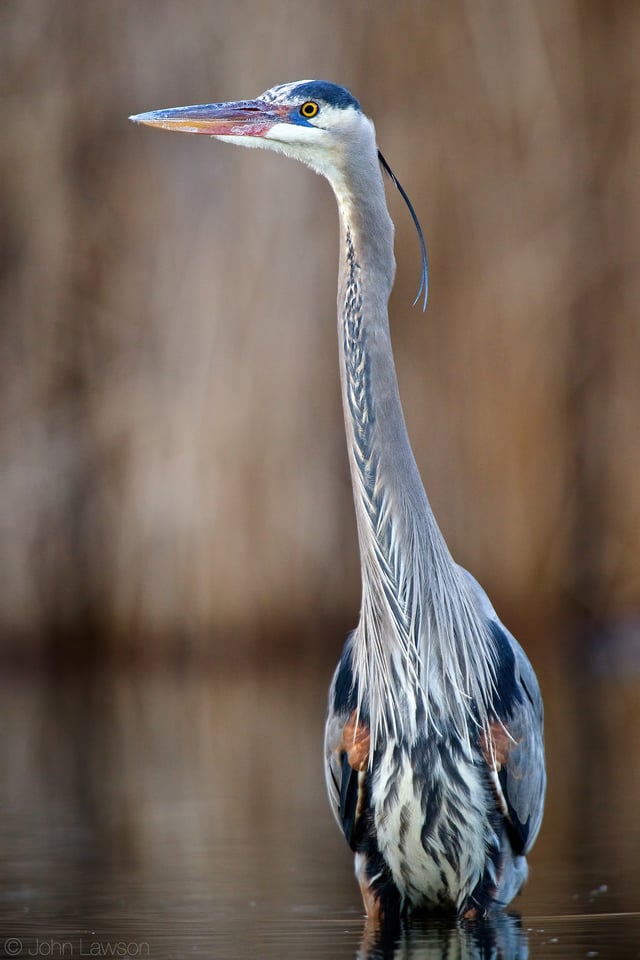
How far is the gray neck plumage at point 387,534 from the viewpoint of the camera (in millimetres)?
3354

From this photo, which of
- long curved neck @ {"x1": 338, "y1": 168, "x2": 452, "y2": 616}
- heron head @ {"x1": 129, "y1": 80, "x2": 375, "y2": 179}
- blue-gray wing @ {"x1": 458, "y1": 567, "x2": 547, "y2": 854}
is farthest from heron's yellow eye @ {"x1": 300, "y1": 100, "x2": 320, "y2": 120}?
blue-gray wing @ {"x1": 458, "y1": 567, "x2": 547, "y2": 854}

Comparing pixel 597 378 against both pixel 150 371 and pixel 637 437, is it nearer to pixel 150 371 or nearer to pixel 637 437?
pixel 637 437

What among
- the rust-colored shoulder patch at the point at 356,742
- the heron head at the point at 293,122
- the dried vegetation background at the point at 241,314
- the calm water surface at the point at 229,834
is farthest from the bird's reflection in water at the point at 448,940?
the dried vegetation background at the point at 241,314

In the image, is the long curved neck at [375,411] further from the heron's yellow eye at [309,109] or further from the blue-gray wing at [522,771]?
the blue-gray wing at [522,771]

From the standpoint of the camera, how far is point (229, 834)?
4344mm

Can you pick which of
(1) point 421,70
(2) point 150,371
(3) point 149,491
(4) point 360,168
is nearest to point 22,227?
(2) point 150,371

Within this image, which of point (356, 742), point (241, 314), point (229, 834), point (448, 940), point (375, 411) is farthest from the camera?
point (241, 314)

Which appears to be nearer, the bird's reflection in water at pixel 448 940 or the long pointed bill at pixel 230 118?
the bird's reflection in water at pixel 448 940

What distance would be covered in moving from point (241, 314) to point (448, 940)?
4938 mm

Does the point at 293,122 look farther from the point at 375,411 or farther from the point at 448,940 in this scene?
the point at 448,940

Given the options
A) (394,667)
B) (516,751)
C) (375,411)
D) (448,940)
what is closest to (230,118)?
(375,411)

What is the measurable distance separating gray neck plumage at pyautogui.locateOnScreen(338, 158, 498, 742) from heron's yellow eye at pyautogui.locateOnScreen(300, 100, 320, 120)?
198 mm

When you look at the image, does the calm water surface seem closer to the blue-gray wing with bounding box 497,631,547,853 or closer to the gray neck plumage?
the blue-gray wing with bounding box 497,631,547,853

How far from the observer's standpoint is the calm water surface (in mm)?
3078
